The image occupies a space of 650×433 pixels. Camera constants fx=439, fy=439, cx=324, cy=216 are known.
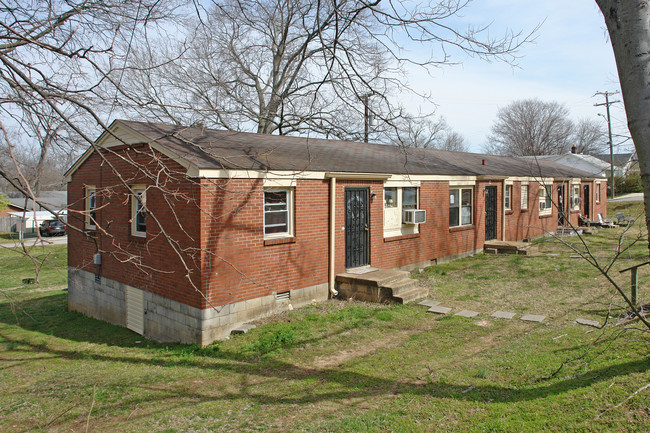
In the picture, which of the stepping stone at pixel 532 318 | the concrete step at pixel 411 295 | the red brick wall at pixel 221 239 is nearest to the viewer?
the stepping stone at pixel 532 318

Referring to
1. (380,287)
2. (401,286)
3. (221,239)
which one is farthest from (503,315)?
(221,239)

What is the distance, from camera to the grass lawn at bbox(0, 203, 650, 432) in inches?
183

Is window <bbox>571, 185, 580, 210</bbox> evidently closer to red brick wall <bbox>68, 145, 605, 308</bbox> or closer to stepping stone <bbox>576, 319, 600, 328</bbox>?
red brick wall <bbox>68, 145, 605, 308</bbox>

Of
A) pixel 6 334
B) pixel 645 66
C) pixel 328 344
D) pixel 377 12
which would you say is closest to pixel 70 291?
pixel 6 334

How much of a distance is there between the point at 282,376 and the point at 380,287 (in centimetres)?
419

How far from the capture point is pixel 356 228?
1148cm

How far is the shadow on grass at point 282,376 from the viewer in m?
5.05

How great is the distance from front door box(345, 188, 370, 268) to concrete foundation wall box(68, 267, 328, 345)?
128cm

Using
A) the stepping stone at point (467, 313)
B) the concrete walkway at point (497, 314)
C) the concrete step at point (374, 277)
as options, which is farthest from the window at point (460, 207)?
the stepping stone at point (467, 313)

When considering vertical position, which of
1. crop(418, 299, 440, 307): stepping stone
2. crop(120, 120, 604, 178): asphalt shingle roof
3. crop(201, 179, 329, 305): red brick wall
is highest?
crop(120, 120, 604, 178): asphalt shingle roof

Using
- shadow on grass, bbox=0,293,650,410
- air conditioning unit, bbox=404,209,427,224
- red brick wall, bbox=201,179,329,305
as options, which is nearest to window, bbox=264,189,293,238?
red brick wall, bbox=201,179,329,305

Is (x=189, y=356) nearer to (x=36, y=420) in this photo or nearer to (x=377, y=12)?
(x=36, y=420)

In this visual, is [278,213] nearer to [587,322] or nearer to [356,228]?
[356,228]

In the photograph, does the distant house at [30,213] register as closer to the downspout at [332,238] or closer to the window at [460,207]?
the downspout at [332,238]
